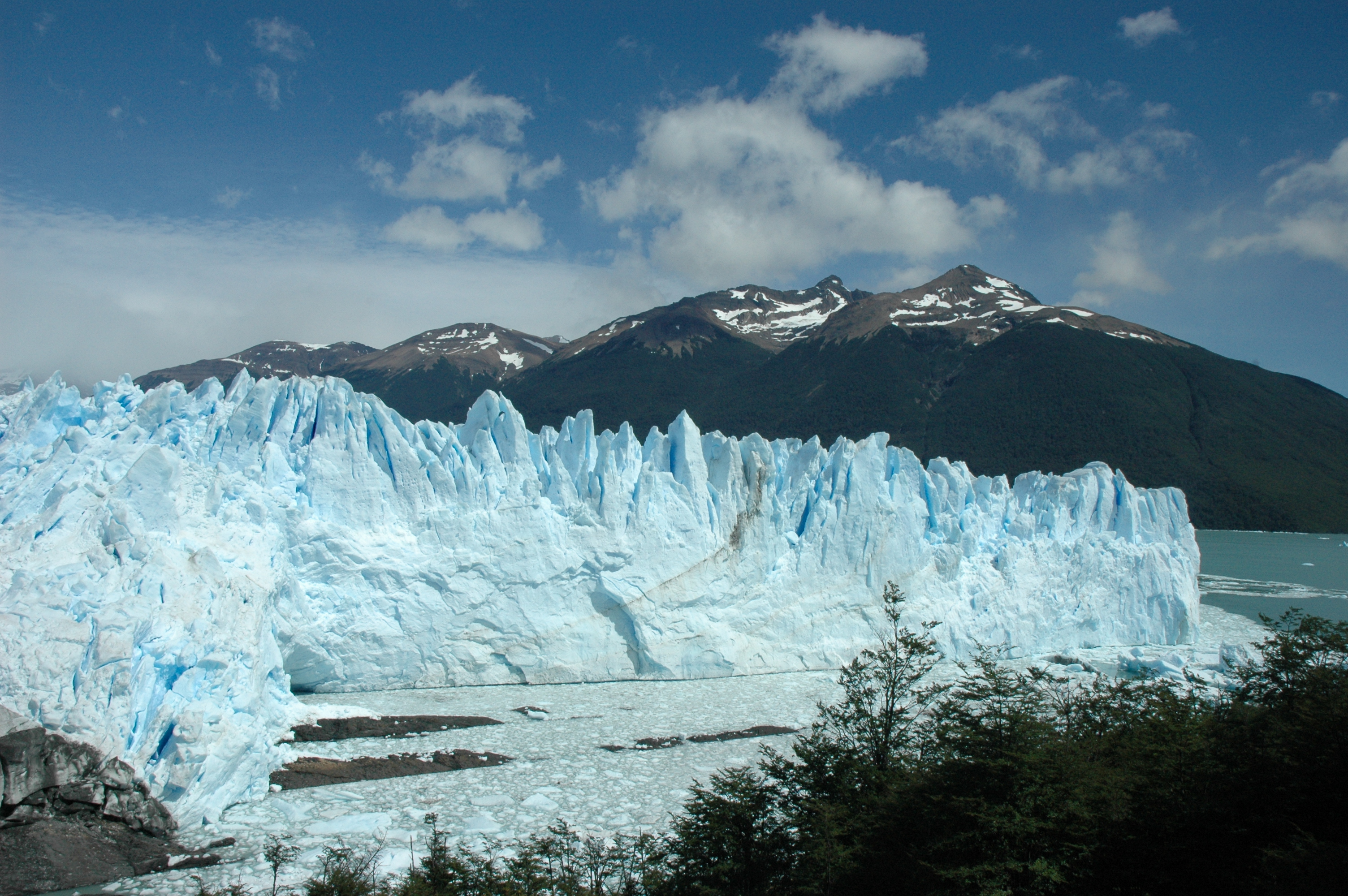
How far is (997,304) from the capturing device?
319 ft

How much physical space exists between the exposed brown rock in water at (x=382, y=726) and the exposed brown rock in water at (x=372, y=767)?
0.79 m

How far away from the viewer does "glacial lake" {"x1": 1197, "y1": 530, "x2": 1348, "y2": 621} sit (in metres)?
24.5

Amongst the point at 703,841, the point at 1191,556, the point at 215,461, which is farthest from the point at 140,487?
the point at 1191,556

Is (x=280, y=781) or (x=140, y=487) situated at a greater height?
(x=140, y=487)

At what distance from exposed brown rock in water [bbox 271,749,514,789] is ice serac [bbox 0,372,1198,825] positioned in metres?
0.41

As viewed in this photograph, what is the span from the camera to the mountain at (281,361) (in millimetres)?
76875

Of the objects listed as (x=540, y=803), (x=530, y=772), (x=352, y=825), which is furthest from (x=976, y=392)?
(x=352, y=825)

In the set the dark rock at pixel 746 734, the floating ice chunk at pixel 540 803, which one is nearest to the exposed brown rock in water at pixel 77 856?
the floating ice chunk at pixel 540 803

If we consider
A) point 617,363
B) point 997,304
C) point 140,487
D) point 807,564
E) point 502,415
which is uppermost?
point 997,304

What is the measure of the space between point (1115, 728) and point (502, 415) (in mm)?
12115

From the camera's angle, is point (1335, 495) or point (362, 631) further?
point (1335, 495)

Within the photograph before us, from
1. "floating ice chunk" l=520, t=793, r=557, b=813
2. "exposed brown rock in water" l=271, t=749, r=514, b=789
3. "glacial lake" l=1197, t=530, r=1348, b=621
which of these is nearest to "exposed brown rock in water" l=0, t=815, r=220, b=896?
"exposed brown rock in water" l=271, t=749, r=514, b=789

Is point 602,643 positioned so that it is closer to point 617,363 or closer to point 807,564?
point 807,564

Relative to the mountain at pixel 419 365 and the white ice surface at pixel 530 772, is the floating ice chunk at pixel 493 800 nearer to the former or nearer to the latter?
the white ice surface at pixel 530 772
